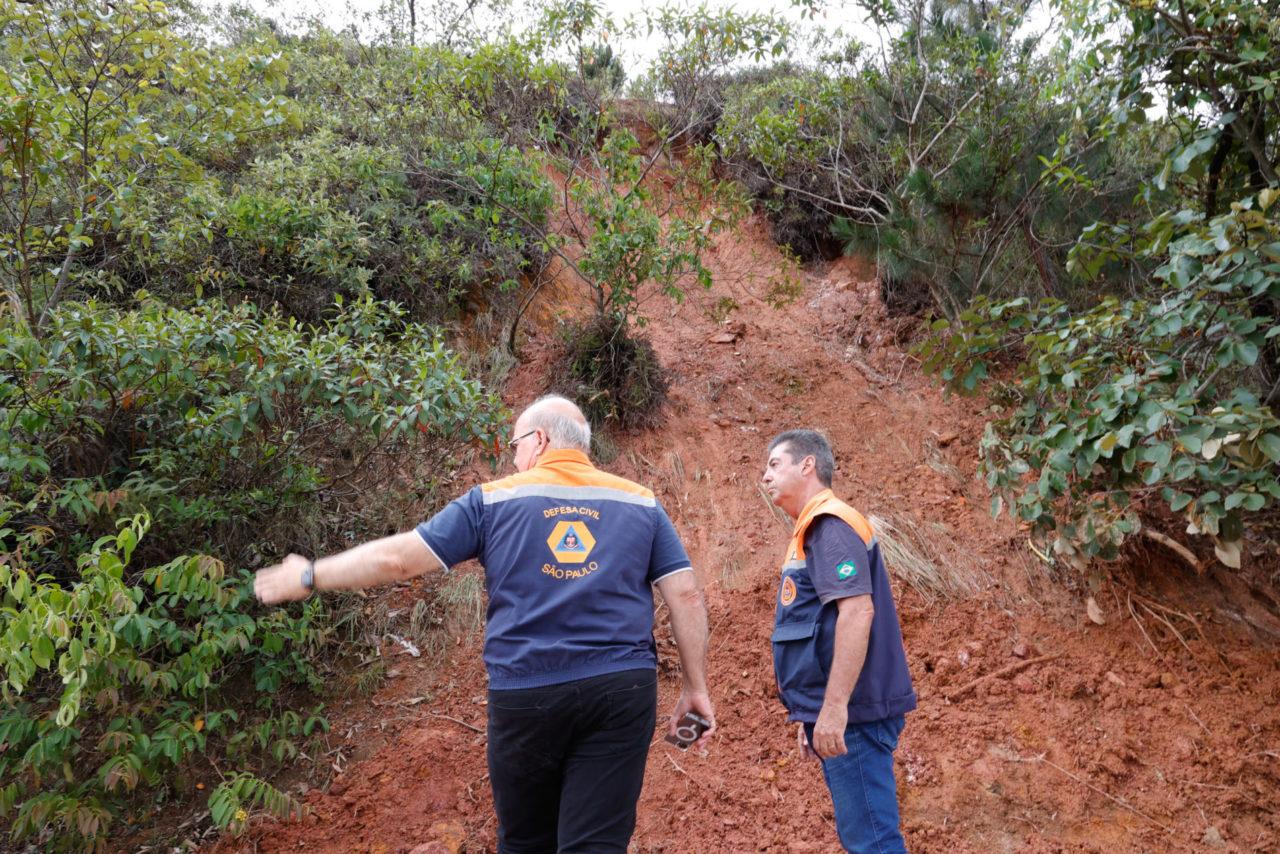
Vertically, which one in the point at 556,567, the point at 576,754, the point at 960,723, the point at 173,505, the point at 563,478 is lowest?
the point at 960,723

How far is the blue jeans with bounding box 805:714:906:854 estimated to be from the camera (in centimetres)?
255

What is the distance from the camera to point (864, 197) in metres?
8.28

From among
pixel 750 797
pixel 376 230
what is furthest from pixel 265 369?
pixel 376 230

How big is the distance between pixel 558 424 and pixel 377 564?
28.4 inches

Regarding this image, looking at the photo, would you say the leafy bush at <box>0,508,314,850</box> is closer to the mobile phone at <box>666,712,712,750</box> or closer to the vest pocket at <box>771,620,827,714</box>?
the mobile phone at <box>666,712,712,750</box>

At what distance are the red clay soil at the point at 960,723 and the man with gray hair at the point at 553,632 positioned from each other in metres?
1.66

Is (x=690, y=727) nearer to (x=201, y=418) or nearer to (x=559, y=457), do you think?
(x=559, y=457)

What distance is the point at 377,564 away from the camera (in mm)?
2361

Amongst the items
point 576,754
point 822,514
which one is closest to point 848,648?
point 822,514

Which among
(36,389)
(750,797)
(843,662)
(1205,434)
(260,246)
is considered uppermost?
(260,246)

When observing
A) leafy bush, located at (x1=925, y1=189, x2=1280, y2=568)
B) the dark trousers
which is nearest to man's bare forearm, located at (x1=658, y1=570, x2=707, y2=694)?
the dark trousers

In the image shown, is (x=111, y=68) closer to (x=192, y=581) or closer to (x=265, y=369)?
(x=265, y=369)

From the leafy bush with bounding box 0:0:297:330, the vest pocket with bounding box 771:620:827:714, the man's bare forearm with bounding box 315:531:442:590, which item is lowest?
the vest pocket with bounding box 771:620:827:714

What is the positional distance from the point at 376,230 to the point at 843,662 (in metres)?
6.37
